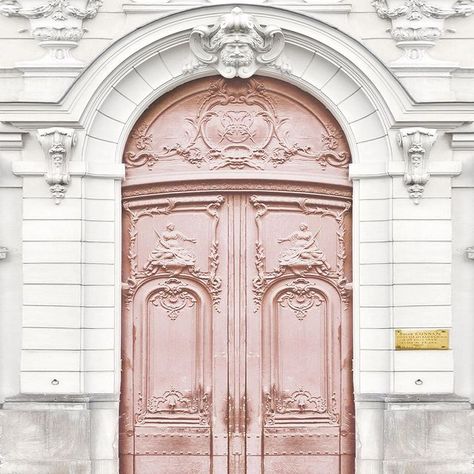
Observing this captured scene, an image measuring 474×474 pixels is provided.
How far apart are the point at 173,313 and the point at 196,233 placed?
0.81 meters

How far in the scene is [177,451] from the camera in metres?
11.9

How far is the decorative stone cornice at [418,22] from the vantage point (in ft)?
38.5

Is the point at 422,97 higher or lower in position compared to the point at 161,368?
higher

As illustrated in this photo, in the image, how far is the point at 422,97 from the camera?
11703 millimetres

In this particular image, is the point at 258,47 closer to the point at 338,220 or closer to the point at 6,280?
the point at 338,220

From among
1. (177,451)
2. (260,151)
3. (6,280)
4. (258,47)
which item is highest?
(258,47)

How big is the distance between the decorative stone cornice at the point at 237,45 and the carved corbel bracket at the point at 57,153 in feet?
4.41

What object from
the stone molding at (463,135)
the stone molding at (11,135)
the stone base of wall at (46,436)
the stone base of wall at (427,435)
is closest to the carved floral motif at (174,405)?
the stone base of wall at (46,436)

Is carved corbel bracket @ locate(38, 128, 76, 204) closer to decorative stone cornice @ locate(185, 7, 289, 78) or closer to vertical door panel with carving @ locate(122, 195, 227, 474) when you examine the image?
vertical door panel with carving @ locate(122, 195, 227, 474)

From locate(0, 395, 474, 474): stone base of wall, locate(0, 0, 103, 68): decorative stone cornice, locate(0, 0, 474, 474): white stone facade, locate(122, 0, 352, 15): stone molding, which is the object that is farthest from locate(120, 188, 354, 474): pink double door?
locate(122, 0, 352, 15): stone molding

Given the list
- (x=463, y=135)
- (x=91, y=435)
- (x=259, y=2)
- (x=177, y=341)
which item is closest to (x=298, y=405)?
(x=177, y=341)

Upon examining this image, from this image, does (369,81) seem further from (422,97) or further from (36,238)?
(36,238)

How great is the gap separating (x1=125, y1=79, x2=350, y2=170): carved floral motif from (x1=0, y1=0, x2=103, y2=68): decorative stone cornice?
1.05 metres

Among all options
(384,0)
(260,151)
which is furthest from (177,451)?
(384,0)
